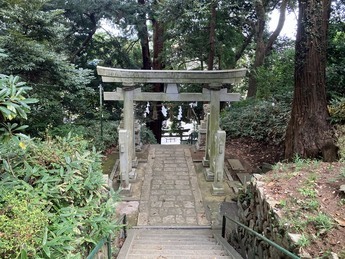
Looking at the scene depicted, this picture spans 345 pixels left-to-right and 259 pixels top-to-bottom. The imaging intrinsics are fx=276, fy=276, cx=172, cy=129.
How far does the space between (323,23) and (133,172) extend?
5.41 m

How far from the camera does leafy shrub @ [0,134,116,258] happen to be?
2158mm

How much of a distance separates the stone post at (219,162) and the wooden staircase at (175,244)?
4.41 feet

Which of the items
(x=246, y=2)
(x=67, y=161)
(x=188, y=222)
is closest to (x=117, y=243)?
(x=188, y=222)

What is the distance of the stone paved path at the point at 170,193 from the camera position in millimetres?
5465

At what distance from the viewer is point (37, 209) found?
1957 millimetres

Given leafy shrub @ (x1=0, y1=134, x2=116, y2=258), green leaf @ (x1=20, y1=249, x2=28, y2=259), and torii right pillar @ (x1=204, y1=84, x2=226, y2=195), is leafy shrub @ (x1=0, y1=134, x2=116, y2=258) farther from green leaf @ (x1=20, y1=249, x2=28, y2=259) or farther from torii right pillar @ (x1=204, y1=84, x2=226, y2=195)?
torii right pillar @ (x1=204, y1=84, x2=226, y2=195)

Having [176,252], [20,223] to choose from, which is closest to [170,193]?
[176,252]

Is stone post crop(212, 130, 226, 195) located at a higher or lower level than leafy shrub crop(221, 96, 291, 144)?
lower

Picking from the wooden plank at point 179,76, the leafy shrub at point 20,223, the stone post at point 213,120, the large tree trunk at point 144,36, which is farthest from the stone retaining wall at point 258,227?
the large tree trunk at point 144,36

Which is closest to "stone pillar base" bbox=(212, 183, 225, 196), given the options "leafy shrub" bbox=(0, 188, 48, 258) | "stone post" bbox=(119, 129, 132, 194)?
"stone post" bbox=(119, 129, 132, 194)

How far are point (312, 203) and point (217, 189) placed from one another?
10.9 ft

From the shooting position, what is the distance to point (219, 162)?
631 cm

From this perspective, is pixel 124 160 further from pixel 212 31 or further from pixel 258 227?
pixel 212 31

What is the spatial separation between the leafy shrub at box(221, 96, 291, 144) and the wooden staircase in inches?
179
